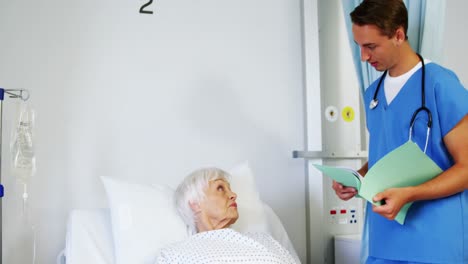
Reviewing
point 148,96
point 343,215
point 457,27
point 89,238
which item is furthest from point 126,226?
point 457,27

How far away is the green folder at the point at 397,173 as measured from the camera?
1.34 metres

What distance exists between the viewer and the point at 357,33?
155cm

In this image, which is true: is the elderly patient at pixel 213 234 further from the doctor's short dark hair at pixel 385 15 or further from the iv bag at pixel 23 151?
the doctor's short dark hair at pixel 385 15

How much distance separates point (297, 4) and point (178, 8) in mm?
647

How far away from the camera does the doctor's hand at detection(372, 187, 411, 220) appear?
4.43 feet

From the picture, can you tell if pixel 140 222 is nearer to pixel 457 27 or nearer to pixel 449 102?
pixel 449 102

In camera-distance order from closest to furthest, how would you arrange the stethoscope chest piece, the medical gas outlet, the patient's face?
the stethoscope chest piece < the patient's face < the medical gas outlet

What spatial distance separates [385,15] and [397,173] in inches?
17.6

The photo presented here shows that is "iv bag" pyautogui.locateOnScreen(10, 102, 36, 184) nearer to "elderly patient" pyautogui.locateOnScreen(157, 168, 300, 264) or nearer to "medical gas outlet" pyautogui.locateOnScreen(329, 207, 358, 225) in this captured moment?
"elderly patient" pyautogui.locateOnScreen(157, 168, 300, 264)

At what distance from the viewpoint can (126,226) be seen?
6.31ft

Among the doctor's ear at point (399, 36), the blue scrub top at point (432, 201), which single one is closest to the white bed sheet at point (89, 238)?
the blue scrub top at point (432, 201)

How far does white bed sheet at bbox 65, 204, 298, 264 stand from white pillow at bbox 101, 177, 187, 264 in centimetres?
10

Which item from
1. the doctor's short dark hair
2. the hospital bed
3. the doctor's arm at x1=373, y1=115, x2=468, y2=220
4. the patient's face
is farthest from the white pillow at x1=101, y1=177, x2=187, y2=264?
the doctor's short dark hair

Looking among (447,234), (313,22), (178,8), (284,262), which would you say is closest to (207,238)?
(284,262)
